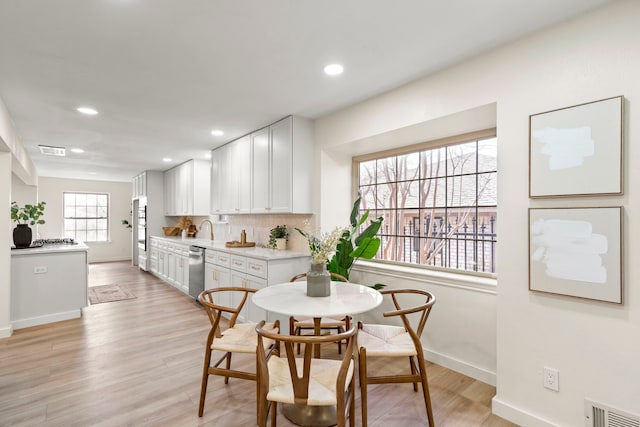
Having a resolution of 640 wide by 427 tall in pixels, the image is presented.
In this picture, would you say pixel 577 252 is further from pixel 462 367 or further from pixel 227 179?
pixel 227 179

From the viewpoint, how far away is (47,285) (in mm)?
4090

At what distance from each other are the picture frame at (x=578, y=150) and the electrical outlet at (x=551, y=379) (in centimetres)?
108

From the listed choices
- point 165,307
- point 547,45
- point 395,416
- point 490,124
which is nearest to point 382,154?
point 490,124

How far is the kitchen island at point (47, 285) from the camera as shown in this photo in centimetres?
388

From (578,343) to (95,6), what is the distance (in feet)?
11.1

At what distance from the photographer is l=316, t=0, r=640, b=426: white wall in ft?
5.68

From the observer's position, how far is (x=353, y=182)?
4070 mm

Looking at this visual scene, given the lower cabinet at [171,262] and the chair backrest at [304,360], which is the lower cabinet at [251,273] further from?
the chair backrest at [304,360]

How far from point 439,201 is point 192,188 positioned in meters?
4.90

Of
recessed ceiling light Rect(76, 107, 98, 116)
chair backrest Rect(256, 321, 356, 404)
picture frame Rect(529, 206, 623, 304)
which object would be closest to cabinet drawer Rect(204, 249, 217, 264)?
recessed ceiling light Rect(76, 107, 98, 116)

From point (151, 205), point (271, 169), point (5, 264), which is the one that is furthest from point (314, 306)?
point (151, 205)

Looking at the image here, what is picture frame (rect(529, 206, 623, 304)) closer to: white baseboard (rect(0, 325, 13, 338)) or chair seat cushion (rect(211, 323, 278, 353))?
chair seat cushion (rect(211, 323, 278, 353))

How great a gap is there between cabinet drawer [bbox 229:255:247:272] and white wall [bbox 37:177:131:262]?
7520mm

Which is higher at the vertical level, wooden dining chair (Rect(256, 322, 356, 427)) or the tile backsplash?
the tile backsplash
